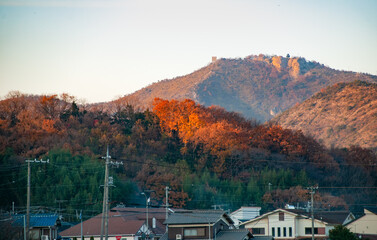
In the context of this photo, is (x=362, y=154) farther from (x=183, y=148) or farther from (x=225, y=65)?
(x=225, y=65)

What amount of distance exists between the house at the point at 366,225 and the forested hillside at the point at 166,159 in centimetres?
939

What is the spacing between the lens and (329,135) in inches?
4301

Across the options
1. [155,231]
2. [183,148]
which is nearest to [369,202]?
[183,148]

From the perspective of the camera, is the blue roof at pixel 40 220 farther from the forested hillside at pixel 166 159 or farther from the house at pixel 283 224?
the house at pixel 283 224

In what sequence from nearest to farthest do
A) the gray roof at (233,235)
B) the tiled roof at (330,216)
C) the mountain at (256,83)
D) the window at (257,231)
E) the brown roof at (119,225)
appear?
the gray roof at (233,235)
the brown roof at (119,225)
the tiled roof at (330,216)
the window at (257,231)
the mountain at (256,83)

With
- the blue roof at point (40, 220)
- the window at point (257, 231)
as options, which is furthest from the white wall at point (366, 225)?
the blue roof at point (40, 220)

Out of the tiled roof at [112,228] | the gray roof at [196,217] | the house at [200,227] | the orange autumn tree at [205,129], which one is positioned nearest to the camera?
the house at [200,227]

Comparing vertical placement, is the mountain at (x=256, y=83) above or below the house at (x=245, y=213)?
above

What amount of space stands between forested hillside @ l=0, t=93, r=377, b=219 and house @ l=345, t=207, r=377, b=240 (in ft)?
30.8

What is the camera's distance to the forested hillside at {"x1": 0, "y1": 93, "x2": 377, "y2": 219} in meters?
56.1

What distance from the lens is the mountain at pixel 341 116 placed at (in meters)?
103

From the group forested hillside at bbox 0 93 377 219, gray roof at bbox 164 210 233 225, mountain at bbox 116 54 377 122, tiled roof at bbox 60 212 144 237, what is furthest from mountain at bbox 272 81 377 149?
gray roof at bbox 164 210 233 225

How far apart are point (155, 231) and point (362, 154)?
39.0 meters

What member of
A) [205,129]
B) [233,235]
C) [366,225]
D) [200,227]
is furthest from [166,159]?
[233,235]
